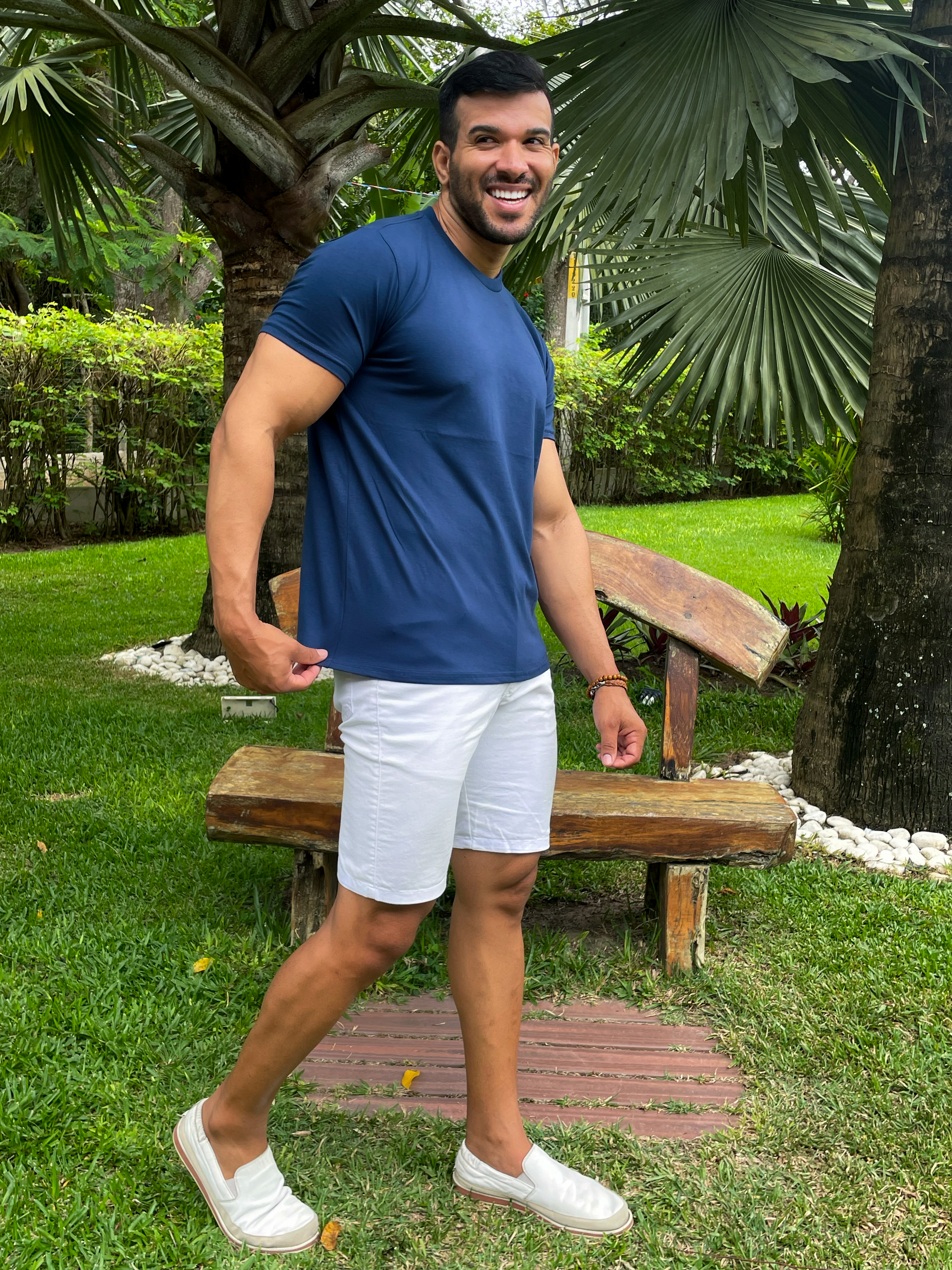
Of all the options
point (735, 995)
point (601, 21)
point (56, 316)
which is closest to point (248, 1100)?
point (735, 995)

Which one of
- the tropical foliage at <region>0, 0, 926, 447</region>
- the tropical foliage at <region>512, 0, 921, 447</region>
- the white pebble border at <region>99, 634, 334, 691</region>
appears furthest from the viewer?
the white pebble border at <region>99, 634, 334, 691</region>

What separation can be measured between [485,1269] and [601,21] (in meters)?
3.53

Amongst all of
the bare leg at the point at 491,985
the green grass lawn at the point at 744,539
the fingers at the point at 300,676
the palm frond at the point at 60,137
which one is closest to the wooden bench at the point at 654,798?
the bare leg at the point at 491,985

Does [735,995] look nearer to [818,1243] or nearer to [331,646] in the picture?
[818,1243]

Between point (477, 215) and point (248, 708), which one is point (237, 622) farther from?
point (248, 708)

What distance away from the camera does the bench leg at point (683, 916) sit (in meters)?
3.00

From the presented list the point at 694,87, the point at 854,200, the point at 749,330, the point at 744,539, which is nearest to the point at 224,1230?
the point at 694,87

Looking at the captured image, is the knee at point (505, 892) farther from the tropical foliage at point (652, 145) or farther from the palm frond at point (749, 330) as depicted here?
the palm frond at point (749, 330)

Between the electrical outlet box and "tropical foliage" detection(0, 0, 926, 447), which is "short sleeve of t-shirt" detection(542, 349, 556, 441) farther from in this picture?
the electrical outlet box

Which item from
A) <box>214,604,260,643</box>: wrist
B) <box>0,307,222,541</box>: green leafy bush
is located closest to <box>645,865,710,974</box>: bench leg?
<box>214,604,260,643</box>: wrist

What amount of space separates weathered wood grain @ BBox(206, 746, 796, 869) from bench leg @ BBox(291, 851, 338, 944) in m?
0.19

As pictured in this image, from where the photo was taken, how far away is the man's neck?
1862 mm

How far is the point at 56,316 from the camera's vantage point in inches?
417

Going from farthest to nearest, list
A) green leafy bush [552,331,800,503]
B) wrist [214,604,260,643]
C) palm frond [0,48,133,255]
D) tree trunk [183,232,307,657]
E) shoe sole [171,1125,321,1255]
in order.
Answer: green leafy bush [552,331,800,503] < palm frond [0,48,133,255] < tree trunk [183,232,307,657] < shoe sole [171,1125,321,1255] < wrist [214,604,260,643]
